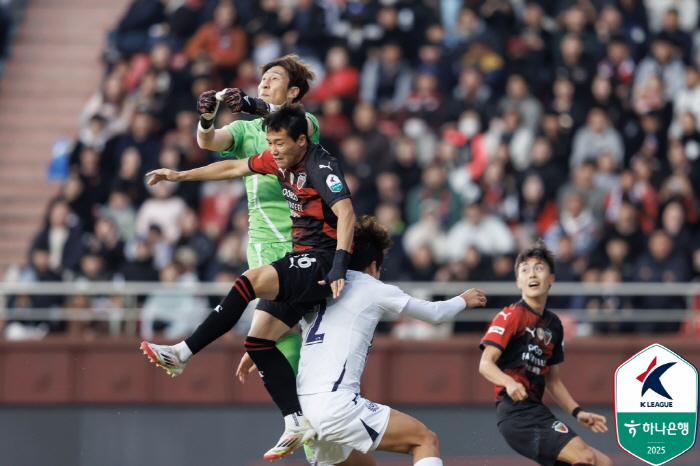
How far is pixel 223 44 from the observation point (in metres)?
14.5

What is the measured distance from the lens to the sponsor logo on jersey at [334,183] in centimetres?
642

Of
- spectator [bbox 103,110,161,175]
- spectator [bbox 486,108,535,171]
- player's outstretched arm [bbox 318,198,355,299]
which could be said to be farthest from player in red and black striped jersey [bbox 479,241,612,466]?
spectator [bbox 103,110,161,175]

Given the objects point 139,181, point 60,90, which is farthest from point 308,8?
point 60,90

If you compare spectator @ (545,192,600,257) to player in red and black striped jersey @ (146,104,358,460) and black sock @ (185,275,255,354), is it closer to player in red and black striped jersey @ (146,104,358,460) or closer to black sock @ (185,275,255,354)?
player in red and black striped jersey @ (146,104,358,460)

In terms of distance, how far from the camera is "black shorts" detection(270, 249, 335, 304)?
20.9 ft

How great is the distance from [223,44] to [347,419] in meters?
9.03

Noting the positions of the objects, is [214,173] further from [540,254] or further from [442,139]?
[442,139]

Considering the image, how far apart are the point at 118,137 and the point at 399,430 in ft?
27.5

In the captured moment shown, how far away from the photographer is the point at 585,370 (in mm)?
12320

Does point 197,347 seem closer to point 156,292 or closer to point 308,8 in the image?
point 156,292

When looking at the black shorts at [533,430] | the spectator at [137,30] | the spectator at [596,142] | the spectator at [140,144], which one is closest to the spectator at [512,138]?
the spectator at [596,142]

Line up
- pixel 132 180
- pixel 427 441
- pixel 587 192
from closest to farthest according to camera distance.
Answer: pixel 427 441
pixel 587 192
pixel 132 180

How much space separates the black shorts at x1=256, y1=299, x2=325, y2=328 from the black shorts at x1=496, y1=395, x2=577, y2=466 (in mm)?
1393

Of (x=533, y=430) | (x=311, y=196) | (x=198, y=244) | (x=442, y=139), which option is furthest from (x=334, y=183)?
(x=442, y=139)
